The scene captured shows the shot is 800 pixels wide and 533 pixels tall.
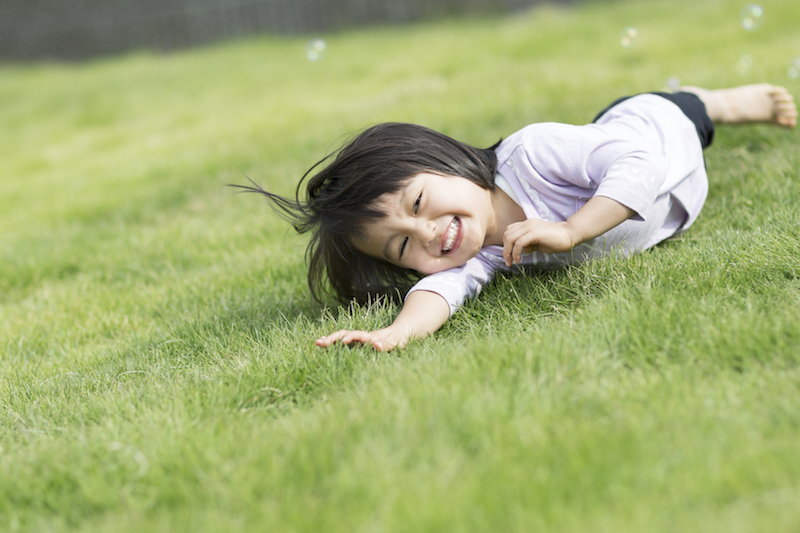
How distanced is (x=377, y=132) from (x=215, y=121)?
171 inches

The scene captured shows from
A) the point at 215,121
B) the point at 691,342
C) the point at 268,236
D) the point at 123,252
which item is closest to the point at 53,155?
the point at 215,121

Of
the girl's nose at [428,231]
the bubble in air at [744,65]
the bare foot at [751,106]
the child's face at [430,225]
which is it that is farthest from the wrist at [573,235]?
the bubble in air at [744,65]

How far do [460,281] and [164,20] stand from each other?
11.6m

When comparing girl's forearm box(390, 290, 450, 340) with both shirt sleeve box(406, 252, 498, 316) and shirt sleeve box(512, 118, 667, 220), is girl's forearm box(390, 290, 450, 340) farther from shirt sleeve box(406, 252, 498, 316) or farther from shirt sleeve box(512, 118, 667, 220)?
shirt sleeve box(512, 118, 667, 220)

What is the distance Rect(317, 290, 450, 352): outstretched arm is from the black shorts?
148 centimetres

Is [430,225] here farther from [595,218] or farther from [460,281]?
[595,218]

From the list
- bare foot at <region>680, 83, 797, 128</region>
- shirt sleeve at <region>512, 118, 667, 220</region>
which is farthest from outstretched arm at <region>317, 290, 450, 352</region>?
bare foot at <region>680, 83, 797, 128</region>

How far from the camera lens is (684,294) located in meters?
1.72

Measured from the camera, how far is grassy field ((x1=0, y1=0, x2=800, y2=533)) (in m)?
1.10

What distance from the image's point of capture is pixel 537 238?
1913 mm

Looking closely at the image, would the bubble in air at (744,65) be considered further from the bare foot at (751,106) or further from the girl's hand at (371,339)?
the girl's hand at (371,339)

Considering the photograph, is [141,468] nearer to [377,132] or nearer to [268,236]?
[377,132]

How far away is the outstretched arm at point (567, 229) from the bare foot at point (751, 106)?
1271 millimetres

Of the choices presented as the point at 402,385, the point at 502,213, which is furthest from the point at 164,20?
the point at 402,385
